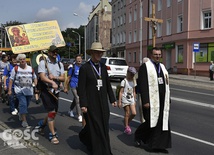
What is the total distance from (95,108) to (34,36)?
5.44 meters

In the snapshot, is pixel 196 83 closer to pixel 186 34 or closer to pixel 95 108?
pixel 186 34

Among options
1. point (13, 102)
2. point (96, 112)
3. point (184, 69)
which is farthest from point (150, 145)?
point (184, 69)

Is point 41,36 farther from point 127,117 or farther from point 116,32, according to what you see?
point 116,32

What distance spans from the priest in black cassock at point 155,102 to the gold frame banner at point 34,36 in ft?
14.9

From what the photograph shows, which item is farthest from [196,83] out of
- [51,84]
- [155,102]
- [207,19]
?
[51,84]

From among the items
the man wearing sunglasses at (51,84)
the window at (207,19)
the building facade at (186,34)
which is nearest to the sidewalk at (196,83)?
the building facade at (186,34)

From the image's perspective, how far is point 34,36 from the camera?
387 inches

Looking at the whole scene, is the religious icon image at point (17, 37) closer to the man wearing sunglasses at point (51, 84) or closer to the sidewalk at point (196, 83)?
the man wearing sunglasses at point (51, 84)

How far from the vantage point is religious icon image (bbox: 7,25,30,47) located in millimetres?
9586

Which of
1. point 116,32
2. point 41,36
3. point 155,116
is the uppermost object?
point 116,32

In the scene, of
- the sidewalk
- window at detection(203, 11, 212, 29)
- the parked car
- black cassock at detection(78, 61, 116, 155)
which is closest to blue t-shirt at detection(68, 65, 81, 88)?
black cassock at detection(78, 61, 116, 155)

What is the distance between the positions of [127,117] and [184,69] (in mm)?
28313

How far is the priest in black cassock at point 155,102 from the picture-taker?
5.51m

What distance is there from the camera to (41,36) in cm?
981
